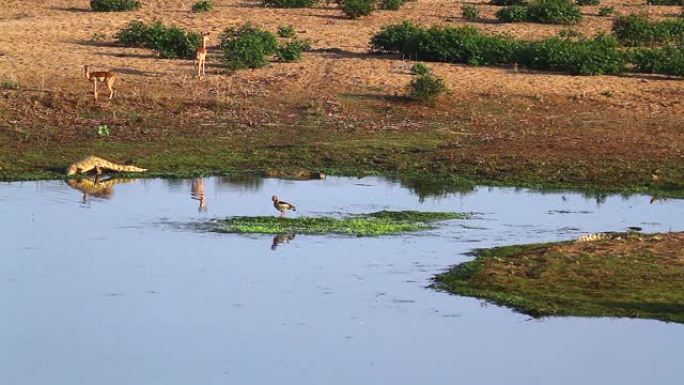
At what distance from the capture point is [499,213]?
19250 mm

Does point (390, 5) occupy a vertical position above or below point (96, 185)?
above

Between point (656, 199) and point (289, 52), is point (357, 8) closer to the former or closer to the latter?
point (289, 52)

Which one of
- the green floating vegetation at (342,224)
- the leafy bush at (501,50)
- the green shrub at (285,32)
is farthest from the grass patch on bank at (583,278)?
the green shrub at (285,32)

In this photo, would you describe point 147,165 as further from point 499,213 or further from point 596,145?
point 596,145

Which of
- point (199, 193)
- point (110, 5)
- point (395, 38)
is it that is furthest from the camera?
point (110, 5)

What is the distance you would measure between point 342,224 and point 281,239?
1.01 metres

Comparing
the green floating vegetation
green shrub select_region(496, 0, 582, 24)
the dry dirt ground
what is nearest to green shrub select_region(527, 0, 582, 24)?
green shrub select_region(496, 0, 582, 24)

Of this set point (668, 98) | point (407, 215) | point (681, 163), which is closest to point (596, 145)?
point (681, 163)

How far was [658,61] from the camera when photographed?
2819 centimetres

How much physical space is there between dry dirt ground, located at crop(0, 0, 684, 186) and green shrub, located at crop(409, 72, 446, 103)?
183 millimetres

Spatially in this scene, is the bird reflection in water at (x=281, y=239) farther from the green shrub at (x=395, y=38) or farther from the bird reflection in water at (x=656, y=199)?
the green shrub at (x=395, y=38)

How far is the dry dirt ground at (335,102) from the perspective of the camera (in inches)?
922

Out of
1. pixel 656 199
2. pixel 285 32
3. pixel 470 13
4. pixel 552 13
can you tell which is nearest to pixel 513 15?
pixel 552 13

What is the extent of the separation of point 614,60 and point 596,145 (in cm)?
504
